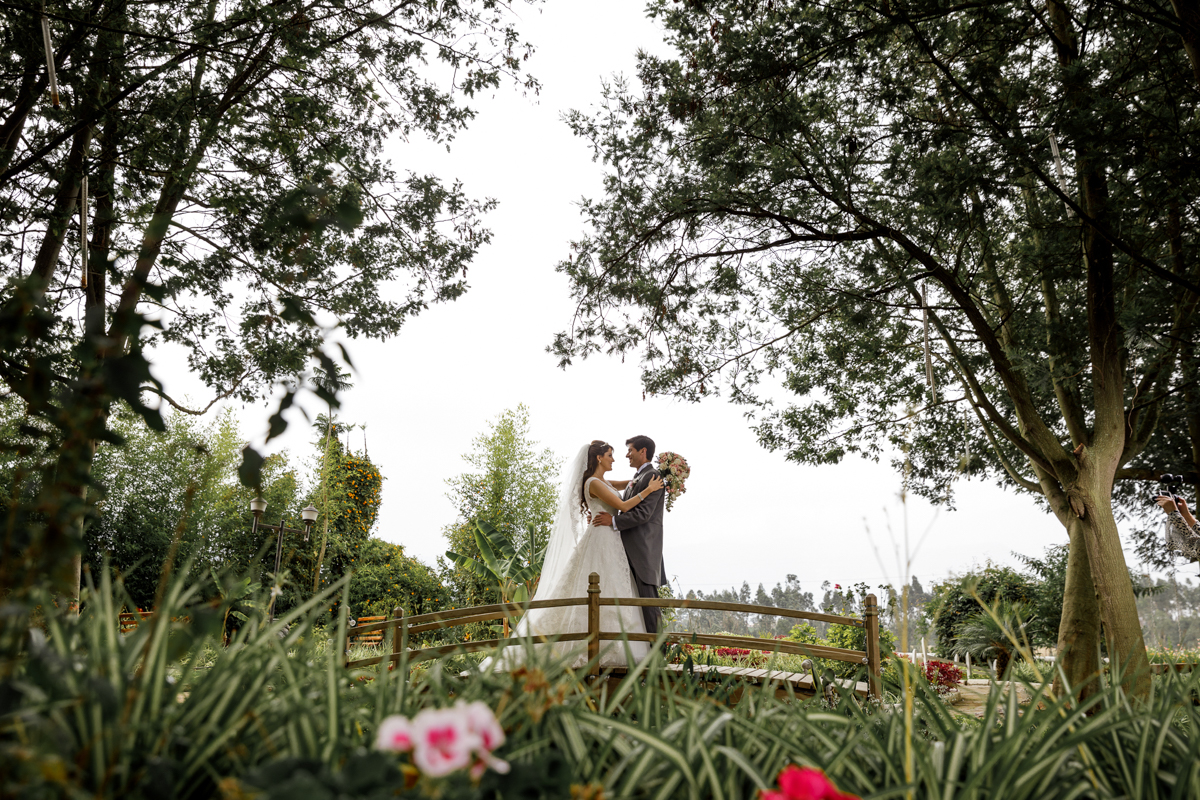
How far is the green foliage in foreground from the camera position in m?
0.96

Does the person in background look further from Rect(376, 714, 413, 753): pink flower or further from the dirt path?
Rect(376, 714, 413, 753): pink flower

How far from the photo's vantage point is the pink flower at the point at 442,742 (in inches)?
32.9

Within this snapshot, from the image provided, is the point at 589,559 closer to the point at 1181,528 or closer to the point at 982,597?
the point at 1181,528

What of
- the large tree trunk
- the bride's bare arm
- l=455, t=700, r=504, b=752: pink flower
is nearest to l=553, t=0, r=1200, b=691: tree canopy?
the large tree trunk

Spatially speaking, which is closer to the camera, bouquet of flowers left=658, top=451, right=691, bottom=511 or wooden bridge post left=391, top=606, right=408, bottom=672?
wooden bridge post left=391, top=606, right=408, bottom=672

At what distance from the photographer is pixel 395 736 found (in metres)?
0.89

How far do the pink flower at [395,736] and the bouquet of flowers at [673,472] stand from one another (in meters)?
6.10

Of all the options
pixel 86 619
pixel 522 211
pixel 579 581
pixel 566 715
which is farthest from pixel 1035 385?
pixel 86 619

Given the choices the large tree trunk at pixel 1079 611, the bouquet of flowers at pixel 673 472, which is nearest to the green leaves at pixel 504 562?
the bouquet of flowers at pixel 673 472

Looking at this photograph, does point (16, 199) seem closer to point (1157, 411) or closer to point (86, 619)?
point (86, 619)

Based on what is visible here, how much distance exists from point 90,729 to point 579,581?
569cm

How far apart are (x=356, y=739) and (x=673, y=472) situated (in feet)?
19.0

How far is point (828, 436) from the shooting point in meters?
10.6

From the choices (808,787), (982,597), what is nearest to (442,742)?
(808,787)
